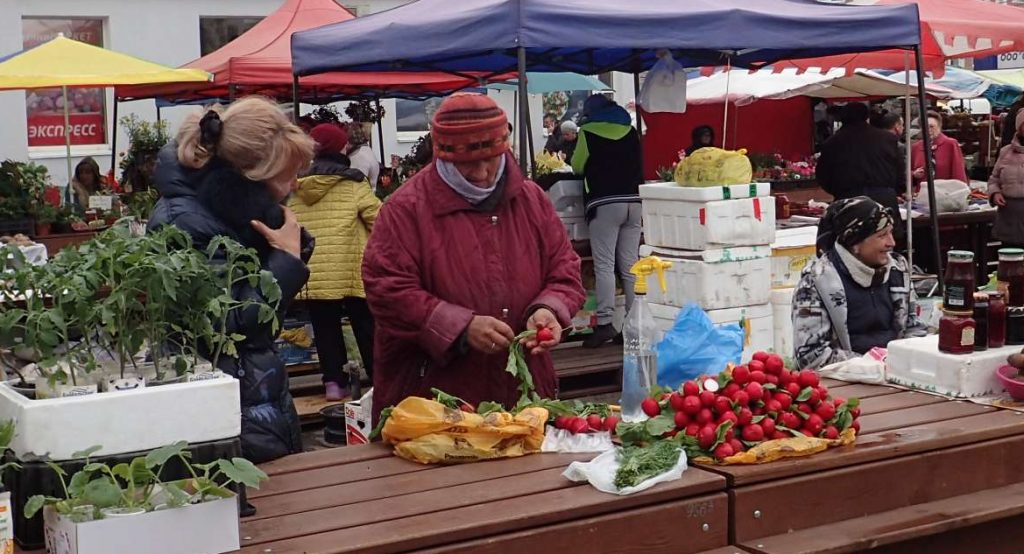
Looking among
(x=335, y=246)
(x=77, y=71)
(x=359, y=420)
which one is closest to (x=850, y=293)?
(x=359, y=420)

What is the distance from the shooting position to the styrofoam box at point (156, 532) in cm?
249

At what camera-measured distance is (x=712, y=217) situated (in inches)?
308

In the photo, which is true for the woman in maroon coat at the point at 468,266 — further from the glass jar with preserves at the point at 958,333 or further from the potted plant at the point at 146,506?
the potted plant at the point at 146,506

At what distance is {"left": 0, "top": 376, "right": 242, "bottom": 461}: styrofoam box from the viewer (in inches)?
102

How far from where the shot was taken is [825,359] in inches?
191

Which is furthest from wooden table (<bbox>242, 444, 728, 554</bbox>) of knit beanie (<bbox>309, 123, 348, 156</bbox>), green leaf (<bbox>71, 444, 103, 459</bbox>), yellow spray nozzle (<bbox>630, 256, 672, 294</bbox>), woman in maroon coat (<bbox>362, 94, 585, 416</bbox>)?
knit beanie (<bbox>309, 123, 348, 156</bbox>)

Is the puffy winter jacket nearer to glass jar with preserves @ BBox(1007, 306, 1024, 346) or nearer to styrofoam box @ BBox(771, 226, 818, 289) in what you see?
styrofoam box @ BBox(771, 226, 818, 289)

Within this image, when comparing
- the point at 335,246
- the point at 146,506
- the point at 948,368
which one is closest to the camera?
the point at 146,506

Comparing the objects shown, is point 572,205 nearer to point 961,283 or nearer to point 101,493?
point 961,283

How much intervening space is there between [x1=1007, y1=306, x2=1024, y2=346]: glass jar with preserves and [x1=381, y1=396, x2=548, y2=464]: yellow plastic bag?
1585 mm

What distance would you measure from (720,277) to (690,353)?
3815 mm

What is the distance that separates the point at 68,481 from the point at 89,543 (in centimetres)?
16

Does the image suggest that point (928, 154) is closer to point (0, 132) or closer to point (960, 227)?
point (960, 227)

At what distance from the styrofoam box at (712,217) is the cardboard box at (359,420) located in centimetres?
278
